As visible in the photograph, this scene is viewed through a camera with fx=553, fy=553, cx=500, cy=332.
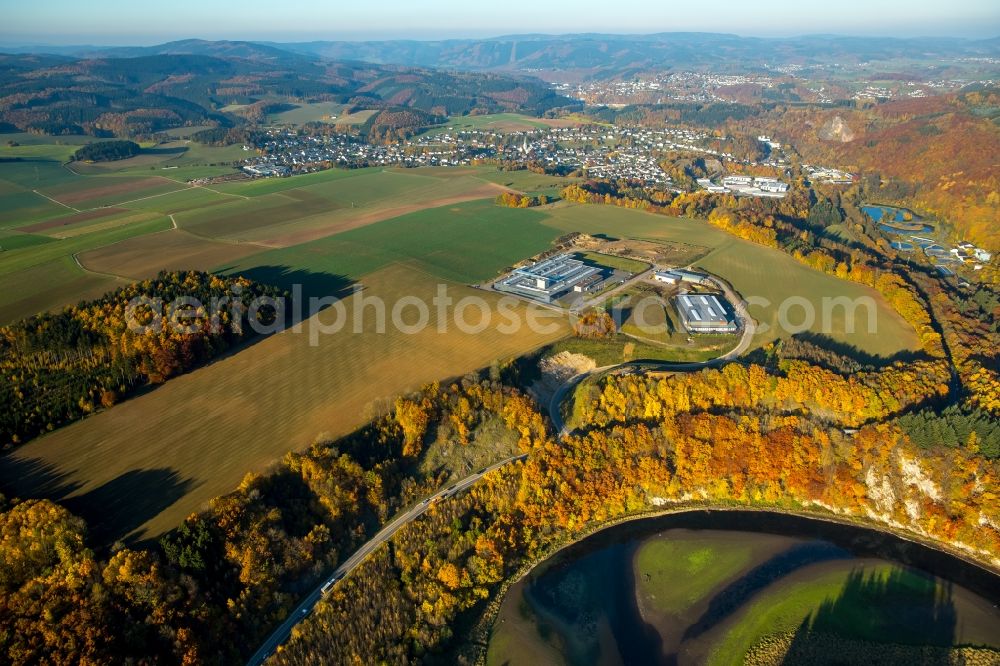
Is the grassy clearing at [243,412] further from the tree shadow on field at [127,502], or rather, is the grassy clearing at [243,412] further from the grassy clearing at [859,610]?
the grassy clearing at [859,610]

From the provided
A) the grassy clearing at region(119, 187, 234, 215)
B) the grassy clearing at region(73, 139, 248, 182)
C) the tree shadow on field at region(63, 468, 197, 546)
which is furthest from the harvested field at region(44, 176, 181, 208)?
the tree shadow on field at region(63, 468, 197, 546)

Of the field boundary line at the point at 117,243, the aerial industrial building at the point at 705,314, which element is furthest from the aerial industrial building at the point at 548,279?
the field boundary line at the point at 117,243

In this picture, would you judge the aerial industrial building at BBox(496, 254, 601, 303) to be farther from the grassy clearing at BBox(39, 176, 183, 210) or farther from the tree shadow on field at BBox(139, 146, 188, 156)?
the tree shadow on field at BBox(139, 146, 188, 156)

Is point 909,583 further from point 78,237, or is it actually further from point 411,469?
point 78,237

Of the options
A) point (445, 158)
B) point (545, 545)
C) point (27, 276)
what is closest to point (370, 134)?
point (445, 158)

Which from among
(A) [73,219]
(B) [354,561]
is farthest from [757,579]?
(A) [73,219]

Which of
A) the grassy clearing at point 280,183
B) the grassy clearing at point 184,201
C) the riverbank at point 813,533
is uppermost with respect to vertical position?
the grassy clearing at point 280,183
